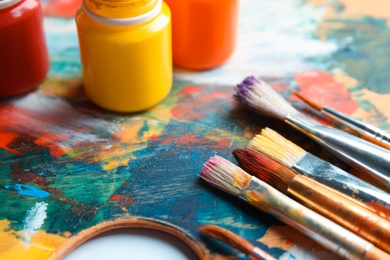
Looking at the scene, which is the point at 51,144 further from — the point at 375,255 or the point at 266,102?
the point at 375,255

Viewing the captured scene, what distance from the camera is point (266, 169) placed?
0.81 meters

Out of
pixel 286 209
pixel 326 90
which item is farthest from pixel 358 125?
pixel 286 209

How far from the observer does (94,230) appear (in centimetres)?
79

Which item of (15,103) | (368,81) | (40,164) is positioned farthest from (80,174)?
(368,81)

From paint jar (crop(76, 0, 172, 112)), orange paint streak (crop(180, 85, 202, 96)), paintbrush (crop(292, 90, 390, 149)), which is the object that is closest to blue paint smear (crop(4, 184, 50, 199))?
paint jar (crop(76, 0, 172, 112))

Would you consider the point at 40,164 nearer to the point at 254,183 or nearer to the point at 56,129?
the point at 56,129

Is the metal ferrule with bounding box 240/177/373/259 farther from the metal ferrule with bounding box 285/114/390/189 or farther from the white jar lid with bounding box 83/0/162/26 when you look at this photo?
the white jar lid with bounding box 83/0/162/26

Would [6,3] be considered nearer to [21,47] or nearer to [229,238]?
[21,47]

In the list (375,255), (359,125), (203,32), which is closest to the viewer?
(375,255)

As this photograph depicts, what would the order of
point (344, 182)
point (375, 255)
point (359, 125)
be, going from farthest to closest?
point (359, 125)
point (344, 182)
point (375, 255)

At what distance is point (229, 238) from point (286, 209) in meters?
0.09

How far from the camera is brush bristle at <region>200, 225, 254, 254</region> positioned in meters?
0.73

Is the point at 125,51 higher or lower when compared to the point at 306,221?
higher

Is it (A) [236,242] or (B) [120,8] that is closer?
(A) [236,242]
